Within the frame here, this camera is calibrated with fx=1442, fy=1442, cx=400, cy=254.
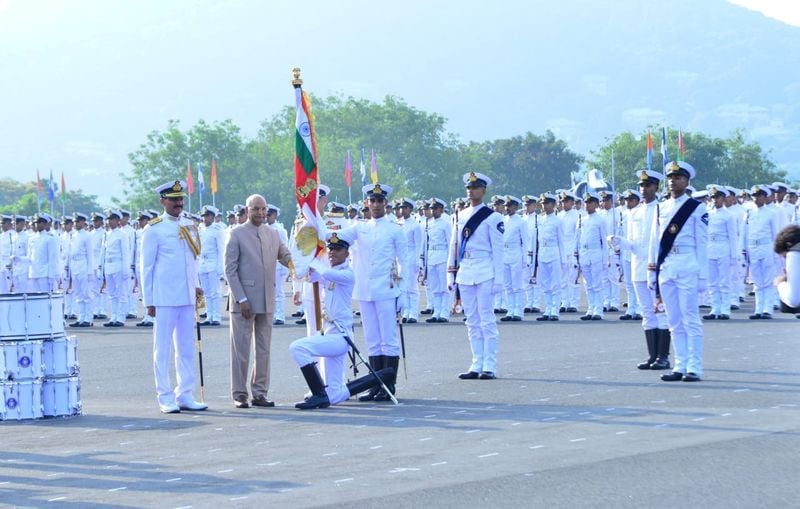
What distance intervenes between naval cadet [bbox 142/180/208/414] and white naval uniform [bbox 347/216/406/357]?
5.43ft

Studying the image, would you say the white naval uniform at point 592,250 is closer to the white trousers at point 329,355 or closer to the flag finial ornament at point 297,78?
the flag finial ornament at point 297,78

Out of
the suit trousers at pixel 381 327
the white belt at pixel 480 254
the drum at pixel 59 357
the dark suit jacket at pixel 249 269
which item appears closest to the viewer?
the drum at pixel 59 357

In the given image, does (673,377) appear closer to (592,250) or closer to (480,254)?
(480,254)

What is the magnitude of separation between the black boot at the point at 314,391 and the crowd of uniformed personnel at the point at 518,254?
292 inches

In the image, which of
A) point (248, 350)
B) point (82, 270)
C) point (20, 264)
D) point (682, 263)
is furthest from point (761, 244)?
point (20, 264)

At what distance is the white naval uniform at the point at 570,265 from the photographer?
26.8m

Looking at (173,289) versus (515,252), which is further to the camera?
(515,252)

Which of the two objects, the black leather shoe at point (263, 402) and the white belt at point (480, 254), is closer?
the black leather shoe at point (263, 402)

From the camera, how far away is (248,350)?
14.4 m

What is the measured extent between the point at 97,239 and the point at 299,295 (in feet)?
53.8

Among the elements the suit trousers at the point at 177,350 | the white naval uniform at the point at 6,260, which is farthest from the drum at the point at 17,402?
the white naval uniform at the point at 6,260

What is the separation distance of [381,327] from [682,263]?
124 inches

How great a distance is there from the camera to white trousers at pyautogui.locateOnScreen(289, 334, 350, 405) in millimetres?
13672

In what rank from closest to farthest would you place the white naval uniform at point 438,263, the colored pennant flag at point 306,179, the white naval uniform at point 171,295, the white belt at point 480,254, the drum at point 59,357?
the drum at point 59,357 → the white naval uniform at point 171,295 → the colored pennant flag at point 306,179 → the white belt at point 480,254 → the white naval uniform at point 438,263
